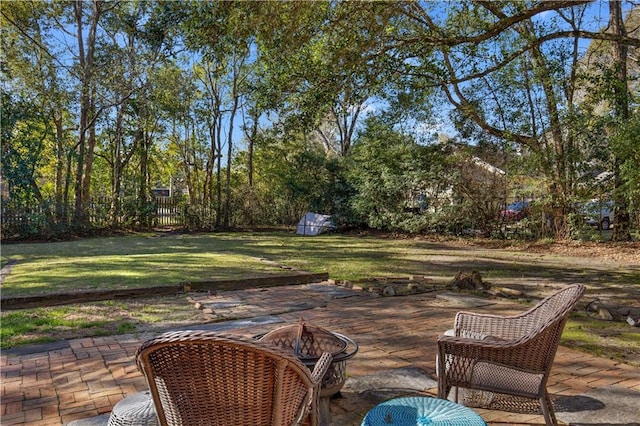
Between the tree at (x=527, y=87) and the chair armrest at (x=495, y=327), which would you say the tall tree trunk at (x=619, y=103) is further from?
the chair armrest at (x=495, y=327)

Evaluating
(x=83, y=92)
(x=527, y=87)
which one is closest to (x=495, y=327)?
(x=527, y=87)

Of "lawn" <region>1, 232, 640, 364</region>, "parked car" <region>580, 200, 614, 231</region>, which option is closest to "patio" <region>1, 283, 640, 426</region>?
"lawn" <region>1, 232, 640, 364</region>

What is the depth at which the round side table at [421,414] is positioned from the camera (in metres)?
1.59

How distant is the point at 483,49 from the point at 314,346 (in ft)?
31.7

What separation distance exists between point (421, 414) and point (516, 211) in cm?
1242

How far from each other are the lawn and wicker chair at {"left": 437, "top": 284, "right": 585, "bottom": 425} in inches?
70.8

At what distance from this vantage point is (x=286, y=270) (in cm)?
→ 732

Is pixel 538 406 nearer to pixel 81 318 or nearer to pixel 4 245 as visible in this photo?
pixel 81 318

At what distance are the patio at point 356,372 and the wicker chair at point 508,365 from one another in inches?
5.2

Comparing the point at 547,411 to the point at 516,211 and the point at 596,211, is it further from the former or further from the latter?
the point at 516,211

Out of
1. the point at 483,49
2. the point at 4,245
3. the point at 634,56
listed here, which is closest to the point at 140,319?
the point at 483,49

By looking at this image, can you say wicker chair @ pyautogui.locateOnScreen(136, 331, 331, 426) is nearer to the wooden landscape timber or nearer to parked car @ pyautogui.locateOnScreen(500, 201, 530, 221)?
the wooden landscape timber

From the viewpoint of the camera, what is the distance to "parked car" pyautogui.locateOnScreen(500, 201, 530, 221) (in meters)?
12.6

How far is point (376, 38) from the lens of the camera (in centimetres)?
632
